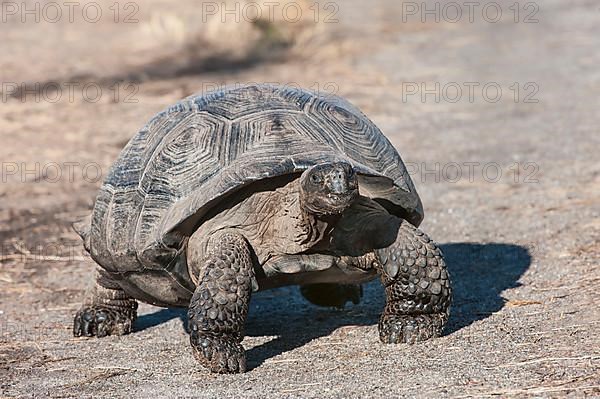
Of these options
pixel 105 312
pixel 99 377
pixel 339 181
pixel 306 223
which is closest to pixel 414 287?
pixel 306 223

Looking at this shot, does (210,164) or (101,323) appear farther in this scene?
(101,323)

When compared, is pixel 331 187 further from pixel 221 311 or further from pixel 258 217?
pixel 221 311

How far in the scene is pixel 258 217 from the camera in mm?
5125

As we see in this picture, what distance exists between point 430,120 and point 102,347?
610cm

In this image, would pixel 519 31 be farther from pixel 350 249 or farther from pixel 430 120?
pixel 350 249

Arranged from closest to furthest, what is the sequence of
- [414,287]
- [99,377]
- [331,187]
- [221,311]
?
[331,187] → [221,311] → [99,377] → [414,287]

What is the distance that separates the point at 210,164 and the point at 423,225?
8.62 ft

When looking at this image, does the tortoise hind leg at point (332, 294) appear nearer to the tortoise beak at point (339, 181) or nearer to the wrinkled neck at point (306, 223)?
the wrinkled neck at point (306, 223)

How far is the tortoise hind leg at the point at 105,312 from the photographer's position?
18.9 feet

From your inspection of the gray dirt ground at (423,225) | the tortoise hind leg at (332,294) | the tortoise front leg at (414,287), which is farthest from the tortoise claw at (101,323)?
the tortoise front leg at (414,287)

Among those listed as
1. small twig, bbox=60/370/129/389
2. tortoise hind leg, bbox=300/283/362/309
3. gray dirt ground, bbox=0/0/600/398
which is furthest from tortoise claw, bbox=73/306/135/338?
tortoise hind leg, bbox=300/283/362/309

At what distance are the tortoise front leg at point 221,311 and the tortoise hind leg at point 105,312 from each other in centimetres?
103

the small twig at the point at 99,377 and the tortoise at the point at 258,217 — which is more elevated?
the tortoise at the point at 258,217

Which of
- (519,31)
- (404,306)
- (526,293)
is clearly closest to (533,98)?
(519,31)
